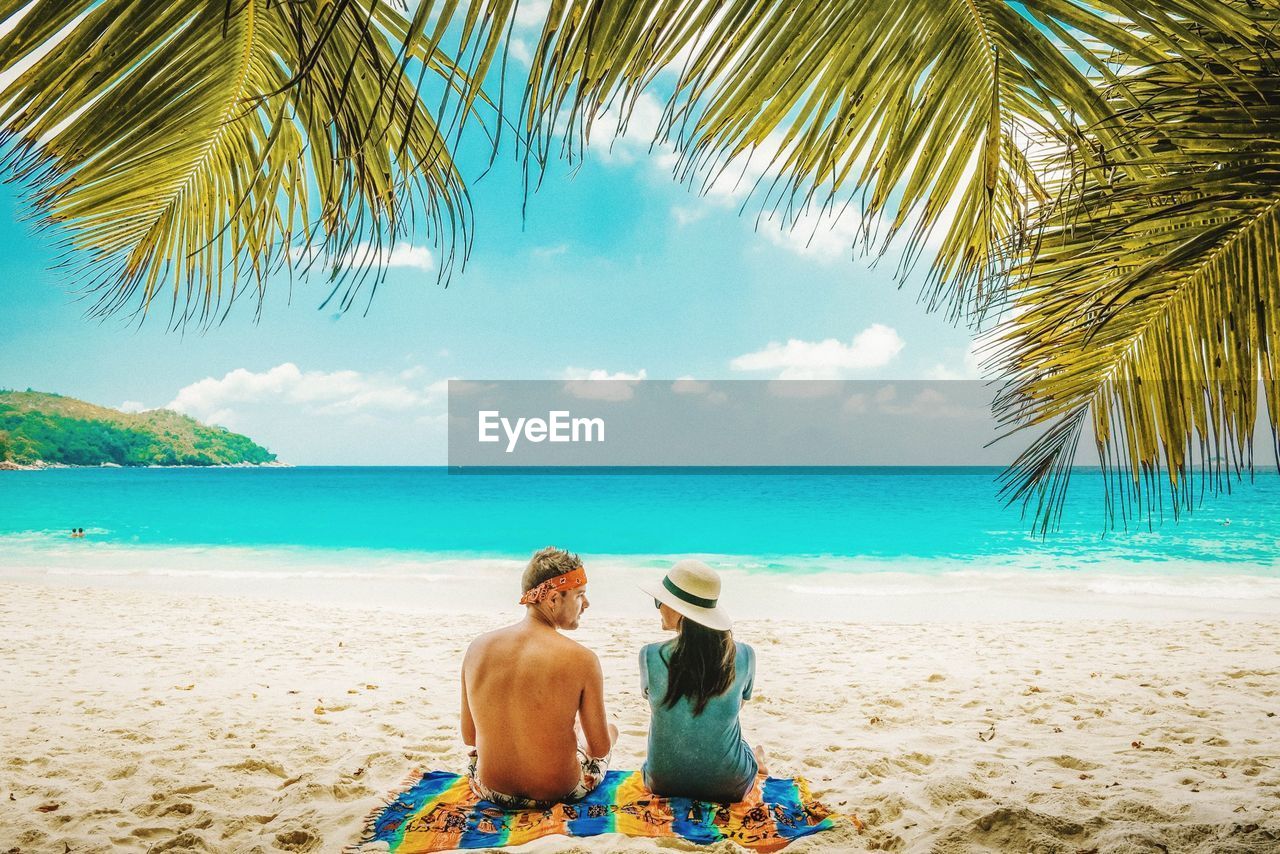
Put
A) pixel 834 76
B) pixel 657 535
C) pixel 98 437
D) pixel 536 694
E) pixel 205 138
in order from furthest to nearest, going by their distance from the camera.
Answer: pixel 98 437 < pixel 657 535 < pixel 536 694 < pixel 205 138 < pixel 834 76

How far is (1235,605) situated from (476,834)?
37.5 ft

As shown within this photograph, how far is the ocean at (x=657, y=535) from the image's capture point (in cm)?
1402

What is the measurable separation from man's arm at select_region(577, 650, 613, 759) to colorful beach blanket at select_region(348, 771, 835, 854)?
0.60 ft

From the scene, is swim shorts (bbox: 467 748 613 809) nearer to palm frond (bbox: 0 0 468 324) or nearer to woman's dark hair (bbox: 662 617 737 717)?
woman's dark hair (bbox: 662 617 737 717)

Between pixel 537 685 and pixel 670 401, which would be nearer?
pixel 537 685

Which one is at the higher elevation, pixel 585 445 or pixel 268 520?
pixel 585 445

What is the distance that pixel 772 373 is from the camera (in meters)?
55.4

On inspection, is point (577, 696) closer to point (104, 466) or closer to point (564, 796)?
point (564, 796)

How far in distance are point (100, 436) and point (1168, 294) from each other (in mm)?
85555

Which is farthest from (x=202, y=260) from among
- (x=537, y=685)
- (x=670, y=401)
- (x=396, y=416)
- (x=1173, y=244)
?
(x=396, y=416)

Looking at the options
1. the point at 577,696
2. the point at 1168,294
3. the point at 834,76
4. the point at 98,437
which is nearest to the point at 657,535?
the point at 577,696

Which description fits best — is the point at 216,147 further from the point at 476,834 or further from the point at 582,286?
the point at 582,286

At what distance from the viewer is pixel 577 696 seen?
2.65 m

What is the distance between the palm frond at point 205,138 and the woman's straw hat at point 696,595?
5.86ft
